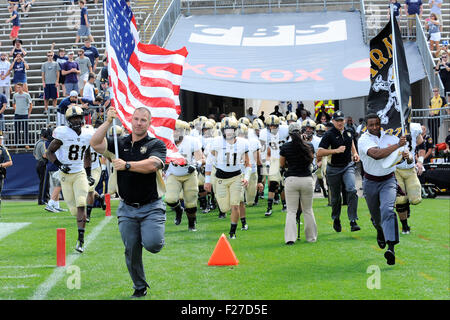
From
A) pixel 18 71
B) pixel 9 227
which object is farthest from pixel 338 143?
pixel 18 71

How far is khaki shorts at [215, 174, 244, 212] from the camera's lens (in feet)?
42.7

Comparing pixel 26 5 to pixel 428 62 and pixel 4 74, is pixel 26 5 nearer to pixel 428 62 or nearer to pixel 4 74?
pixel 4 74

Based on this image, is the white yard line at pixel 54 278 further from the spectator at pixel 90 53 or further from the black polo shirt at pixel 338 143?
the spectator at pixel 90 53

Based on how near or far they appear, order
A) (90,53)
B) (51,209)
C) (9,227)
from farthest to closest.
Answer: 1. (90,53)
2. (51,209)
3. (9,227)

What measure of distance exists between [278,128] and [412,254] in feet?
21.6

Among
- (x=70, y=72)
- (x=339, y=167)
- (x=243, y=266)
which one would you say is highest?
(x=70, y=72)

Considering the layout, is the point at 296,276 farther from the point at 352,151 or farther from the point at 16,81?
the point at 16,81

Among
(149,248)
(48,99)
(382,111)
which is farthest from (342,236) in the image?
(48,99)

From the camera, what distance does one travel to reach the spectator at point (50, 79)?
2458cm

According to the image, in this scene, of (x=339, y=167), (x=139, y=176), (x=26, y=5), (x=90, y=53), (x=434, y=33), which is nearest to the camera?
(x=139, y=176)

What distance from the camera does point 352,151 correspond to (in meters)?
13.7

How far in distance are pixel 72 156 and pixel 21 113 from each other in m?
12.0

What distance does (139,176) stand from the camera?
25.9ft

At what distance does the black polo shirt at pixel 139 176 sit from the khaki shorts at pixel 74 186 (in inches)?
158
